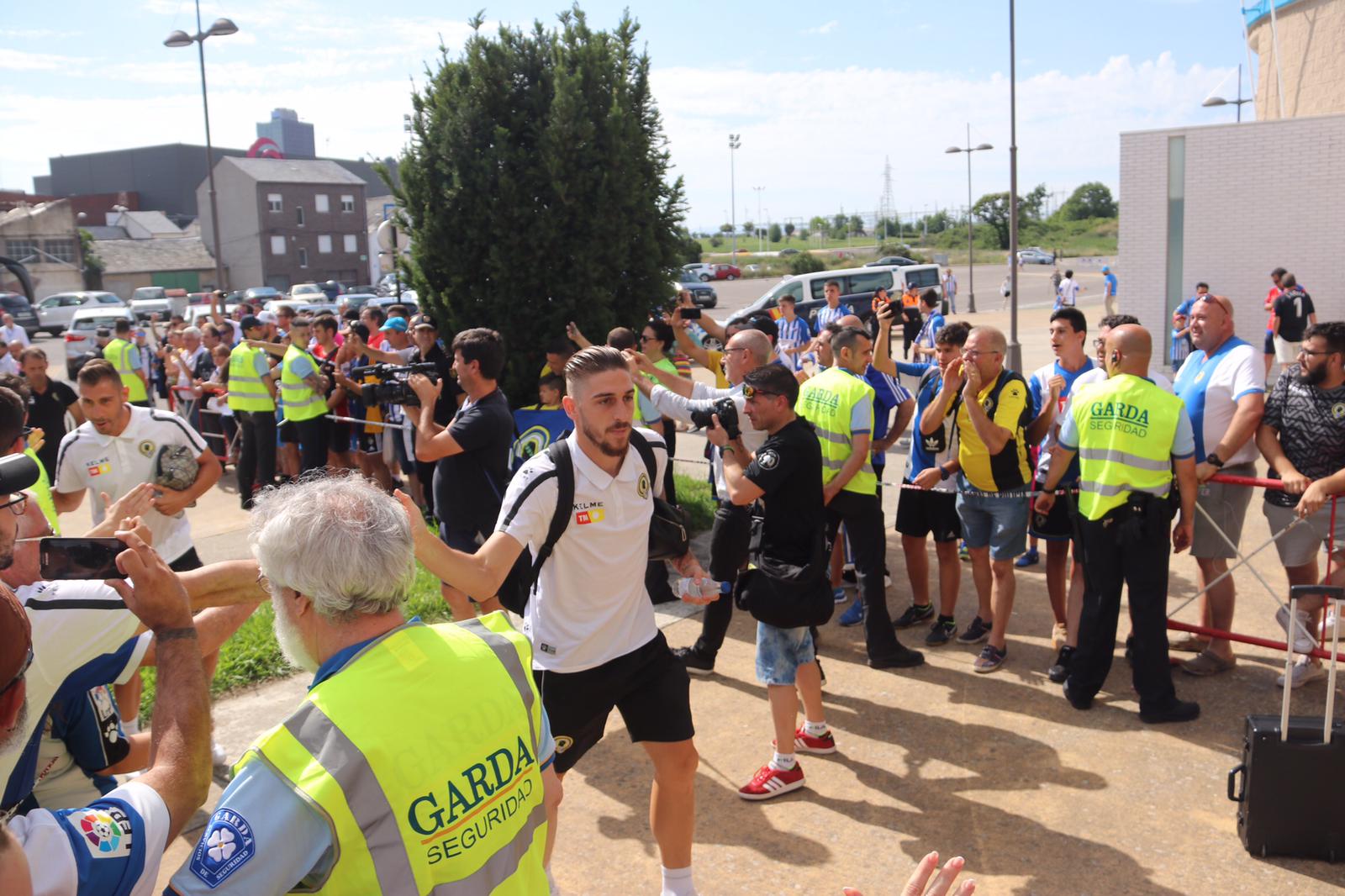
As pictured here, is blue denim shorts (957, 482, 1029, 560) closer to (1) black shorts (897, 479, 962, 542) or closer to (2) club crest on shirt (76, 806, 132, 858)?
(1) black shorts (897, 479, 962, 542)

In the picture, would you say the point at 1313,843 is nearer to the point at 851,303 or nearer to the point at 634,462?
the point at 634,462

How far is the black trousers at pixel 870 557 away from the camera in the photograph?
6.20 m

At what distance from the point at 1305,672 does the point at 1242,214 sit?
1423cm

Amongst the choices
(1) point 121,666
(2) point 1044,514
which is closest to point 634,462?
(1) point 121,666

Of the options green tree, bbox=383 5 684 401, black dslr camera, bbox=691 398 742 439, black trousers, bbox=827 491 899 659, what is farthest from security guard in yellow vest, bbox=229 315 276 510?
black dslr camera, bbox=691 398 742 439

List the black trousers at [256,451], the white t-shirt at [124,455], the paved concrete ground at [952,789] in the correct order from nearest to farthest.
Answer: the paved concrete ground at [952,789] < the white t-shirt at [124,455] < the black trousers at [256,451]

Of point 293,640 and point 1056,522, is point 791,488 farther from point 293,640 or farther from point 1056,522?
point 293,640

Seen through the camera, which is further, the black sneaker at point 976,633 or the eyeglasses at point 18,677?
the black sneaker at point 976,633

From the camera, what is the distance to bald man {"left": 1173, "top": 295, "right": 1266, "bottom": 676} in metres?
5.82

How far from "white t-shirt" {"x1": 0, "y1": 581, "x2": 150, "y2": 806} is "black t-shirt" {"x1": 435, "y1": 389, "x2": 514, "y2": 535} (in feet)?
10.7

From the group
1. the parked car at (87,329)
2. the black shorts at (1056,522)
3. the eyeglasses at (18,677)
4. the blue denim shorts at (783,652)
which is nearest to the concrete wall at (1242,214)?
the black shorts at (1056,522)

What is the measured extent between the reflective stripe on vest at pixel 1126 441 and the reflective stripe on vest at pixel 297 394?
25.3 feet

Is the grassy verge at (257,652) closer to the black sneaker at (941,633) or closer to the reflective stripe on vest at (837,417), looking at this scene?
the reflective stripe on vest at (837,417)

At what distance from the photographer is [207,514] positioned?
11125mm
